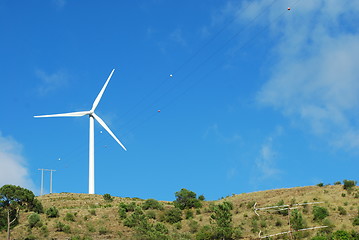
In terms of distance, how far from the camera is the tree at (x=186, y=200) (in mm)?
118938

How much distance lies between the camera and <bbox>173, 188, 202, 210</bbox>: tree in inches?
A: 4683

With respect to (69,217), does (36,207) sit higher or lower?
higher

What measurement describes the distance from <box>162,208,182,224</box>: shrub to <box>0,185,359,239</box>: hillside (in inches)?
26.9

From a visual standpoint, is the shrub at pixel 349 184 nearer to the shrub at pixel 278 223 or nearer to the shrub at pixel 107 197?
the shrub at pixel 278 223

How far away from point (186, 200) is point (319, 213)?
36644mm

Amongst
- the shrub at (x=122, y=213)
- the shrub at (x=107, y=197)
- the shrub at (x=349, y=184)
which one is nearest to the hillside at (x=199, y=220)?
the shrub at (x=122, y=213)

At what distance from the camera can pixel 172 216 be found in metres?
105

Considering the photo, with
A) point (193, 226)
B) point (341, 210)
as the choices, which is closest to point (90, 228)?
point (193, 226)

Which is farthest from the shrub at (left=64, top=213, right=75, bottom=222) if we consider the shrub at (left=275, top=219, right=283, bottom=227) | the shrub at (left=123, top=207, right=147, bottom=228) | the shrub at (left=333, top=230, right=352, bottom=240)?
the shrub at (left=333, top=230, right=352, bottom=240)

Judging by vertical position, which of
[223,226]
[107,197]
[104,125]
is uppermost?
[104,125]

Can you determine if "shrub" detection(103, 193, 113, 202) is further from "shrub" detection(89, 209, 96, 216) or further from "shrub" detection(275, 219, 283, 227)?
"shrub" detection(275, 219, 283, 227)

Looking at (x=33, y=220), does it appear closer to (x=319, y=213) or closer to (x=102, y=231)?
(x=102, y=231)

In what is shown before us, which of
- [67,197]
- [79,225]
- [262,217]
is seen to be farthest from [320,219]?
[67,197]

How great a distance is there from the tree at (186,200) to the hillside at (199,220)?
118 inches
